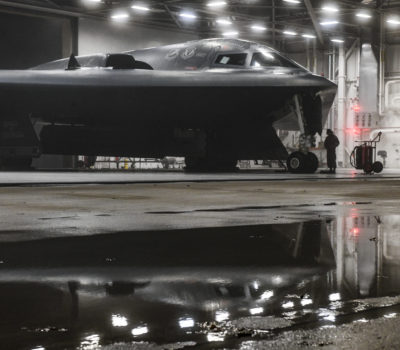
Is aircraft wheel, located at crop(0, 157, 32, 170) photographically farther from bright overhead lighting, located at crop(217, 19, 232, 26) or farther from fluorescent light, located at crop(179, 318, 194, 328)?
fluorescent light, located at crop(179, 318, 194, 328)

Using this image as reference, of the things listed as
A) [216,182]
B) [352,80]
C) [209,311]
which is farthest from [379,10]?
[209,311]

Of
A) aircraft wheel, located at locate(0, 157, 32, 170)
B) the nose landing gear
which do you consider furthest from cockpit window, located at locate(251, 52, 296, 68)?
aircraft wheel, located at locate(0, 157, 32, 170)

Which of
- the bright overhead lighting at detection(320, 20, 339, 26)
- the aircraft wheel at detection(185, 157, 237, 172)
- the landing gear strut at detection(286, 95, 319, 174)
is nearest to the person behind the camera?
the landing gear strut at detection(286, 95, 319, 174)

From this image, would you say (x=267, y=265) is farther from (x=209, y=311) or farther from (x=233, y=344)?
(x=233, y=344)

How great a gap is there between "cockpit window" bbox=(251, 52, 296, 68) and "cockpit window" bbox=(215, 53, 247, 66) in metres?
0.29

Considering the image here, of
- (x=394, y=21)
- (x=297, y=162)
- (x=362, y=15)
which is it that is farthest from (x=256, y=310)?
(x=394, y=21)

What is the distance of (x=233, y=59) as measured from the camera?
679 inches

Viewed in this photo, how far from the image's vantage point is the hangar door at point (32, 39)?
1099 inches

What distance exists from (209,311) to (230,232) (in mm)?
2317

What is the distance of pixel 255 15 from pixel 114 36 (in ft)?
26.4

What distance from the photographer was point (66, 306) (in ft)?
7.17

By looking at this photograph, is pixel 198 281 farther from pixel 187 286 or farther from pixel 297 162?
pixel 297 162

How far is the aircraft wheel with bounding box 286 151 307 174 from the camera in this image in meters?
17.6

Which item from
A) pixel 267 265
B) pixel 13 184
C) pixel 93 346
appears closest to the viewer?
pixel 93 346
